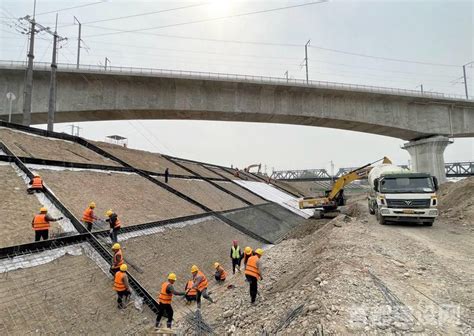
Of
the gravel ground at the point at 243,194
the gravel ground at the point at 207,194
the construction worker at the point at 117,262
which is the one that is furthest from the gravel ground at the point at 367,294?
the gravel ground at the point at 243,194

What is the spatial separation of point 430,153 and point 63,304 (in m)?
32.8

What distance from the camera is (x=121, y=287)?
6.89 metres

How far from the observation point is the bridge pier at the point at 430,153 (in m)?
27.9

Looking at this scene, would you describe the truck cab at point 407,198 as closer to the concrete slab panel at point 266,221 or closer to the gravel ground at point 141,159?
the concrete slab panel at point 266,221

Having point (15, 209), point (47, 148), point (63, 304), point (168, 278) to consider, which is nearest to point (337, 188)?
point (168, 278)

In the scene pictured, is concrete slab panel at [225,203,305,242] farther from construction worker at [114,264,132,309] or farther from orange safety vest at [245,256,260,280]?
construction worker at [114,264,132,309]

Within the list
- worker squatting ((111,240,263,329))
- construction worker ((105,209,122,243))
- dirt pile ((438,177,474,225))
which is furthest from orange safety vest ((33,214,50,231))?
dirt pile ((438,177,474,225))

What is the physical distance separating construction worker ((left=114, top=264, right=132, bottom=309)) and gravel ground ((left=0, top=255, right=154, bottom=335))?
0.17 m

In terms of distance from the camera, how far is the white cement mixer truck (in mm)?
13414

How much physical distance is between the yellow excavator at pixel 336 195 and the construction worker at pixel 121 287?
16210mm

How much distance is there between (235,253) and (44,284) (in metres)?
6.51

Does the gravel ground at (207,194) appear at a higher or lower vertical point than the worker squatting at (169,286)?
higher

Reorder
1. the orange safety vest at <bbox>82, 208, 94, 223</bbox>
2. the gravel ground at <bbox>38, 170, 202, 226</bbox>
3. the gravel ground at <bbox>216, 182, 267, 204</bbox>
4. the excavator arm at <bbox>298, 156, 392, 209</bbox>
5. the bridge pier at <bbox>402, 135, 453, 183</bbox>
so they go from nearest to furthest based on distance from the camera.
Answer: the orange safety vest at <bbox>82, 208, 94, 223</bbox>
the gravel ground at <bbox>38, 170, 202, 226</bbox>
the excavator arm at <bbox>298, 156, 392, 209</bbox>
the gravel ground at <bbox>216, 182, 267, 204</bbox>
the bridge pier at <bbox>402, 135, 453, 183</bbox>

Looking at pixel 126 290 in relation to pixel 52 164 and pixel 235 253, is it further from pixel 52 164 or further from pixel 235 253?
pixel 52 164
